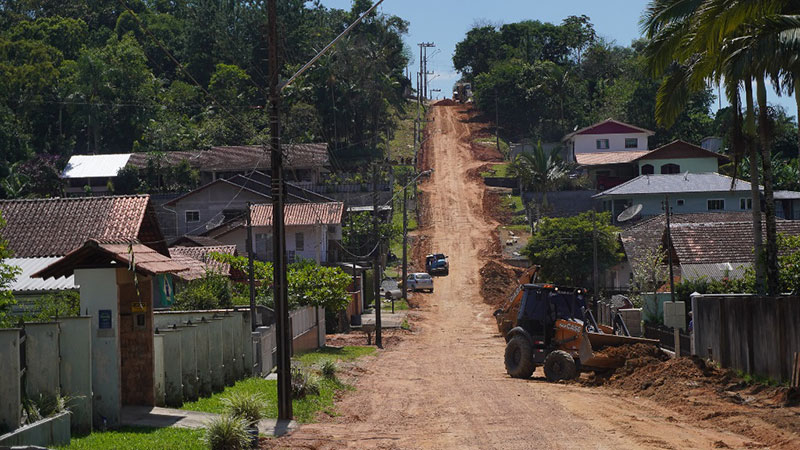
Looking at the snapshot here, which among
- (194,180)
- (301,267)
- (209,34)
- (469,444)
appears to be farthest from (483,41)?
(469,444)

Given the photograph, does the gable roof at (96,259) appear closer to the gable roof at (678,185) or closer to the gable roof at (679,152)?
the gable roof at (678,185)

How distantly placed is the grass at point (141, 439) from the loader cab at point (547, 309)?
14469 millimetres

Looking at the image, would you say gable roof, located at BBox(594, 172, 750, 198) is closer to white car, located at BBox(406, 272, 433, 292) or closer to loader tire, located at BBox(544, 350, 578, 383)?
white car, located at BBox(406, 272, 433, 292)

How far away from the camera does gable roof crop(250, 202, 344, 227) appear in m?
62.0

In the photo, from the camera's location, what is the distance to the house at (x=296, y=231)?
62.0 meters

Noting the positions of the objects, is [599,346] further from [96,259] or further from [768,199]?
[96,259]

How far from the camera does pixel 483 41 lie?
140m

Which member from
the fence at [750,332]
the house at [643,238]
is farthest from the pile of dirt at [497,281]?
the fence at [750,332]

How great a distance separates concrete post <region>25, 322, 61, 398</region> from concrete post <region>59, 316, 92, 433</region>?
53 centimetres

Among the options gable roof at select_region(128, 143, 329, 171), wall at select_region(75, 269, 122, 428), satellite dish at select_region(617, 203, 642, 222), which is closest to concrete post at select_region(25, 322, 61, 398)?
wall at select_region(75, 269, 122, 428)

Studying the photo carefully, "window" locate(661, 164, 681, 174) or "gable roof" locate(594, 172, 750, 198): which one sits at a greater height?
"window" locate(661, 164, 681, 174)

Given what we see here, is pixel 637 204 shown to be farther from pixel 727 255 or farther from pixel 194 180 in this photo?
pixel 194 180

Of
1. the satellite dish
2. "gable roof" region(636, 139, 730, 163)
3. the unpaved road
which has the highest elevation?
"gable roof" region(636, 139, 730, 163)

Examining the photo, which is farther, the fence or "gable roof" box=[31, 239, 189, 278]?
the fence
